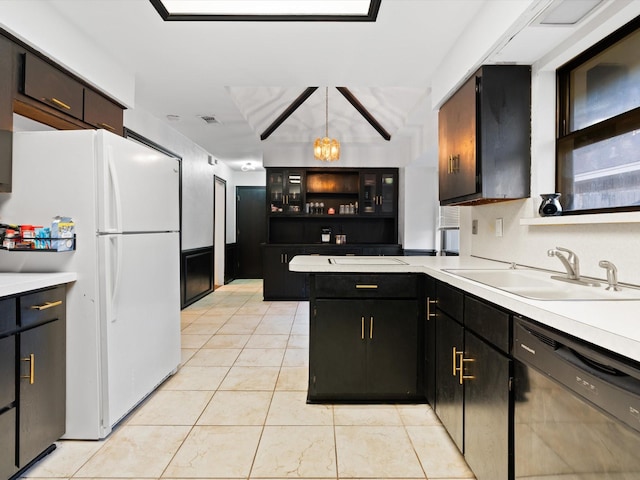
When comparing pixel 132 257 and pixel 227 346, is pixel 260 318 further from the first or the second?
pixel 132 257

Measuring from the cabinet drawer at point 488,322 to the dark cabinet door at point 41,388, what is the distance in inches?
80.0

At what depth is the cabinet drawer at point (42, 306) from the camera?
5.43 feet

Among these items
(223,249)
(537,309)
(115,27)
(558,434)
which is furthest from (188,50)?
(223,249)

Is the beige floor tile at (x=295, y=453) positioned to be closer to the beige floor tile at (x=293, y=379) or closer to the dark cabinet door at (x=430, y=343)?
the beige floor tile at (x=293, y=379)

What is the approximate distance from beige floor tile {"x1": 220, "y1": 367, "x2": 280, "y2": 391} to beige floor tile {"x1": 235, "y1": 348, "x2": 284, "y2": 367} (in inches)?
3.5

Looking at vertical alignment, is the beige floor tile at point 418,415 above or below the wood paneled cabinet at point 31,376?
below

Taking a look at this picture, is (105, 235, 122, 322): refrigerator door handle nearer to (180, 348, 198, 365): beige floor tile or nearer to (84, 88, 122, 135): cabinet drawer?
(84, 88, 122, 135): cabinet drawer

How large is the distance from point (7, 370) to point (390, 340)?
194 cm

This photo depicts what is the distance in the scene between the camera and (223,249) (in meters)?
7.32

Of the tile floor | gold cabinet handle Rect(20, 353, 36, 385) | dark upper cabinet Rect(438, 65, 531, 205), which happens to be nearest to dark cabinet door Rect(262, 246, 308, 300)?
the tile floor

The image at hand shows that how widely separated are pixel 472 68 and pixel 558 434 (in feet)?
6.62

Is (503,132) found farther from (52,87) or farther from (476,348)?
(52,87)

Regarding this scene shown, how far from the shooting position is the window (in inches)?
62.4

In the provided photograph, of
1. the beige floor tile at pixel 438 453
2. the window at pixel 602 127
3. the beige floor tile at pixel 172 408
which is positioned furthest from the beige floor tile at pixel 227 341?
the window at pixel 602 127
